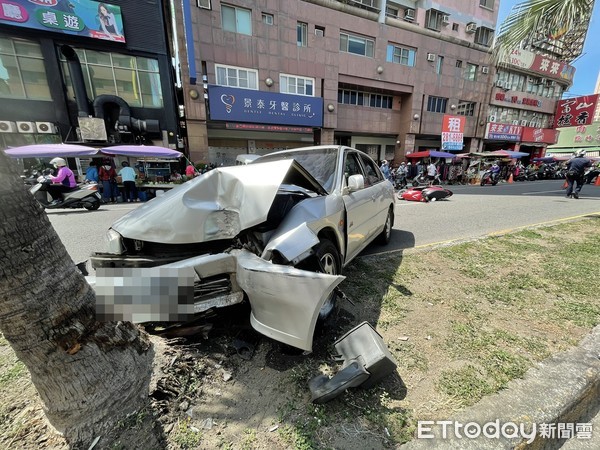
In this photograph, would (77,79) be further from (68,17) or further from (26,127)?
(26,127)

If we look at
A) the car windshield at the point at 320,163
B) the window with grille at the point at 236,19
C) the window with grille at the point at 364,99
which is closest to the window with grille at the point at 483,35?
the window with grille at the point at 364,99

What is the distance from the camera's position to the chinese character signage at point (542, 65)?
27328 millimetres

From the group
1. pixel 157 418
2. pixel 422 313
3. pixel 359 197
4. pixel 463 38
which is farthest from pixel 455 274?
pixel 463 38

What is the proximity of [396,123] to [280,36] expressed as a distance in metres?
12.1

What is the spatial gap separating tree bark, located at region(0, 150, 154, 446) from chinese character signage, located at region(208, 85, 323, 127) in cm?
1650

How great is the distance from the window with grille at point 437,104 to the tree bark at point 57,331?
27.8 m

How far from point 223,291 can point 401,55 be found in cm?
2600

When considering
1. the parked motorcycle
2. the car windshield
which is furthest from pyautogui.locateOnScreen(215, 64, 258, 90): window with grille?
the parked motorcycle

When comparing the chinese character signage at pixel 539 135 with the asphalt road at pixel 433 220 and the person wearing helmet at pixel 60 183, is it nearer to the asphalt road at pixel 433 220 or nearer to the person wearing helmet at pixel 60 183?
the asphalt road at pixel 433 220

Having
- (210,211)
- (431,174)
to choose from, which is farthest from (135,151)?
(431,174)

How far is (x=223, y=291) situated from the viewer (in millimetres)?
1910

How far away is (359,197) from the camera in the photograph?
3.44m

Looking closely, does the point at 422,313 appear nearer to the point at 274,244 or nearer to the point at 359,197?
the point at 359,197

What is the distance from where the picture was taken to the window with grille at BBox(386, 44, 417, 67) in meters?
21.4
